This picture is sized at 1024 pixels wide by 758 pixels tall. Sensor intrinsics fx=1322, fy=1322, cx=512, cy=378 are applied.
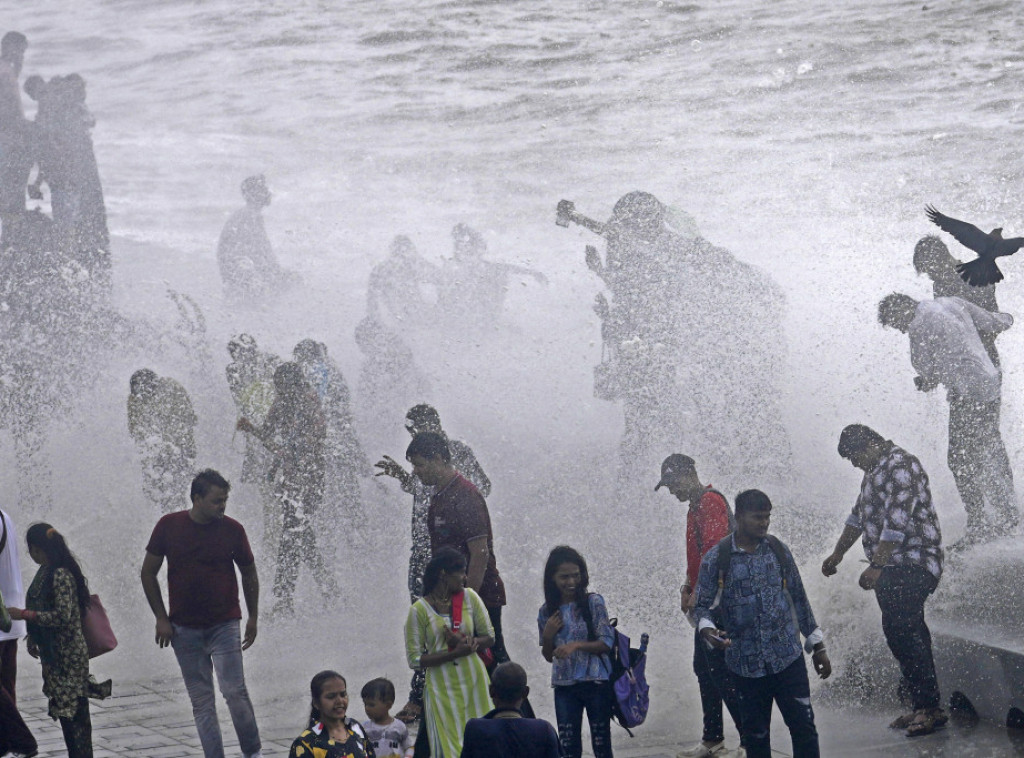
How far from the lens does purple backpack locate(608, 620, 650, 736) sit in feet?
16.2

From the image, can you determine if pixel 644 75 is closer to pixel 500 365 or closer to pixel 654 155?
pixel 654 155

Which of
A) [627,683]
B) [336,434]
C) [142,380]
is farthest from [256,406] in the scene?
[627,683]

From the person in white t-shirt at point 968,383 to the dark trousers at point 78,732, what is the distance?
450 cm

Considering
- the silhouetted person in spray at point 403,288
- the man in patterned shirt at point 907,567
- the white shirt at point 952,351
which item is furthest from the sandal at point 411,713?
the silhouetted person in spray at point 403,288

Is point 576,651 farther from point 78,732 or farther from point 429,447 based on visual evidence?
point 78,732

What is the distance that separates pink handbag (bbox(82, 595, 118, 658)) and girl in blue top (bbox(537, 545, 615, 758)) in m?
1.91

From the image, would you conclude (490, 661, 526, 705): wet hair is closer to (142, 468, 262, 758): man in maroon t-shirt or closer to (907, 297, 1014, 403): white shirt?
(142, 468, 262, 758): man in maroon t-shirt

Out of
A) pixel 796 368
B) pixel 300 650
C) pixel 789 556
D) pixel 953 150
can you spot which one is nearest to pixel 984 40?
pixel 953 150

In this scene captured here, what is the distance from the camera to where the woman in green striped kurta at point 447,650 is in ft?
15.3

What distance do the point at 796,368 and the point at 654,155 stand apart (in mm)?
8976

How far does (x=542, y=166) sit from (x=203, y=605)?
17819 millimetres

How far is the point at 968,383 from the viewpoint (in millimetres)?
7152

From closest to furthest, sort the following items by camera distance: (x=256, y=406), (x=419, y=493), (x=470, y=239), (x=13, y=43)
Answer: (x=419, y=493) < (x=256, y=406) < (x=13, y=43) < (x=470, y=239)

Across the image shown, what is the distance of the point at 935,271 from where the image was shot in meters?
7.52
